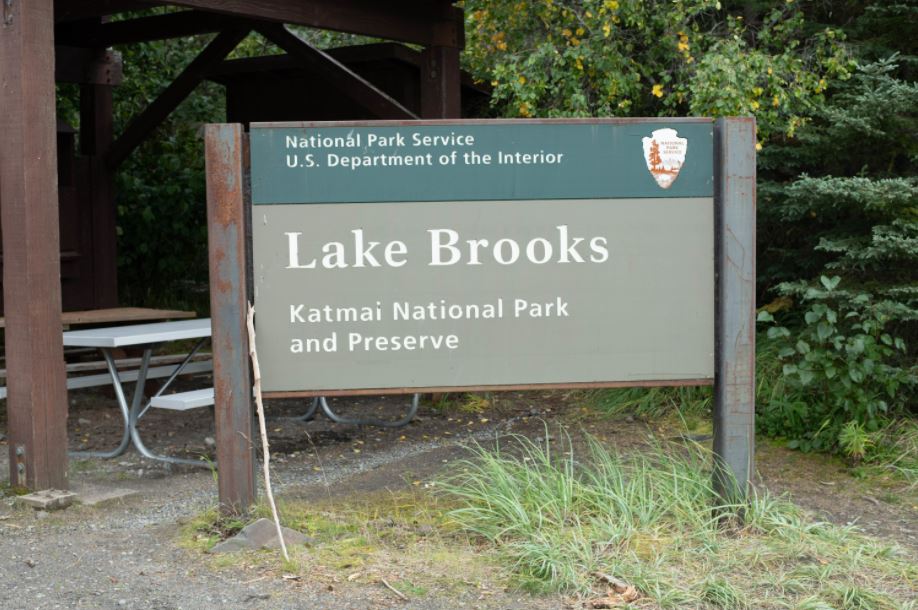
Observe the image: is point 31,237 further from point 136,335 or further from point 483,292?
point 483,292

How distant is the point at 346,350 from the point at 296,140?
833 mm

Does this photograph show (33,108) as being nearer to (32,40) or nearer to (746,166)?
(32,40)

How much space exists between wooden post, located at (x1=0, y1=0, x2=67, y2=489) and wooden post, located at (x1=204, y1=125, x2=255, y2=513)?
1.13 m

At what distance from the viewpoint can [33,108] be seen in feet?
16.2

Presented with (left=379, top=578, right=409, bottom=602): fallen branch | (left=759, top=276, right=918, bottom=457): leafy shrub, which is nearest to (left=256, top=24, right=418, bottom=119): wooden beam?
(left=759, top=276, right=918, bottom=457): leafy shrub

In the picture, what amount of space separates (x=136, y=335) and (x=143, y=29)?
379cm

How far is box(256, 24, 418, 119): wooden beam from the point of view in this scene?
740cm

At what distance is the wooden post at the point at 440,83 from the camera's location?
7.66 m

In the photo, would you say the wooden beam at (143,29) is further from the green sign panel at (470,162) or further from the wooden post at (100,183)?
the green sign panel at (470,162)

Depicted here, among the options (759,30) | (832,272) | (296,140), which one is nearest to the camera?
(296,140)

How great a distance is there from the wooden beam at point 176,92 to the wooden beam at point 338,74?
79cm

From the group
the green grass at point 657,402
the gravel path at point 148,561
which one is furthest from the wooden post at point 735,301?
the green grass at point 657,402

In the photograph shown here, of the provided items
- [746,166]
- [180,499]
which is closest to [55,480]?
[180,499]

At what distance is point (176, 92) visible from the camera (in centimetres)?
870
